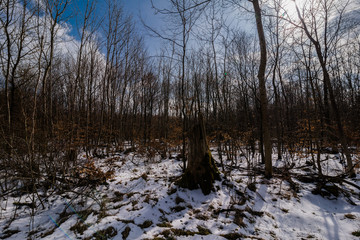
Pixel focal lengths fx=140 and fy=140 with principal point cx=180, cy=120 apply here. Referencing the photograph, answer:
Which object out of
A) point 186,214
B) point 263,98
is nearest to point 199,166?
point 186,214

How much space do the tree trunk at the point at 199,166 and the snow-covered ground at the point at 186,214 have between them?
208mm

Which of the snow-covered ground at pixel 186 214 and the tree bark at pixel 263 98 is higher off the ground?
the tree bark at pixel 263 98

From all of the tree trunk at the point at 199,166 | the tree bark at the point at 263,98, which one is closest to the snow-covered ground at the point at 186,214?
the tree trunk at the point at 199,166

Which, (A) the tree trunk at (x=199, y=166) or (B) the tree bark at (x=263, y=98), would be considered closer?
(A) the tree trunk at (x=199, y=166)

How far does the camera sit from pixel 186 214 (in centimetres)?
313

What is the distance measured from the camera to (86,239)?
7.70ft

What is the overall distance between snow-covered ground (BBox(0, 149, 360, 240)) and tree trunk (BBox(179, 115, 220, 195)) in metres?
0.21

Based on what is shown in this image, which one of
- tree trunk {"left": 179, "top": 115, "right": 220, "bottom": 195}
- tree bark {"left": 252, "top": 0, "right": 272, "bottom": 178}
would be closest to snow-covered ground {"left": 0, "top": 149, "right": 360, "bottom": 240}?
tree trunk {"left": 179, "top": 115, "right": 220, "bottom": 195}

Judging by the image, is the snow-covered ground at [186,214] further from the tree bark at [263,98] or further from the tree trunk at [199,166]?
the tree bark at [263,98]

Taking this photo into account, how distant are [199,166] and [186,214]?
1314mm

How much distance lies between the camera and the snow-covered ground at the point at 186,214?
8.61 feet

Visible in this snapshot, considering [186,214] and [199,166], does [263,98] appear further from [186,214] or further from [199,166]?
[186,214]

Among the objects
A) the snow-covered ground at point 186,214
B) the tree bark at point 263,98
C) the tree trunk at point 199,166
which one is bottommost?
the snow-covered ground at point 186,214

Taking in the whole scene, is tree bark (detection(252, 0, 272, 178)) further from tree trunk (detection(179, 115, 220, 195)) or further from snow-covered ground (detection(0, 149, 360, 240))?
tree trunk (detection(179, 115, 220, 195))
